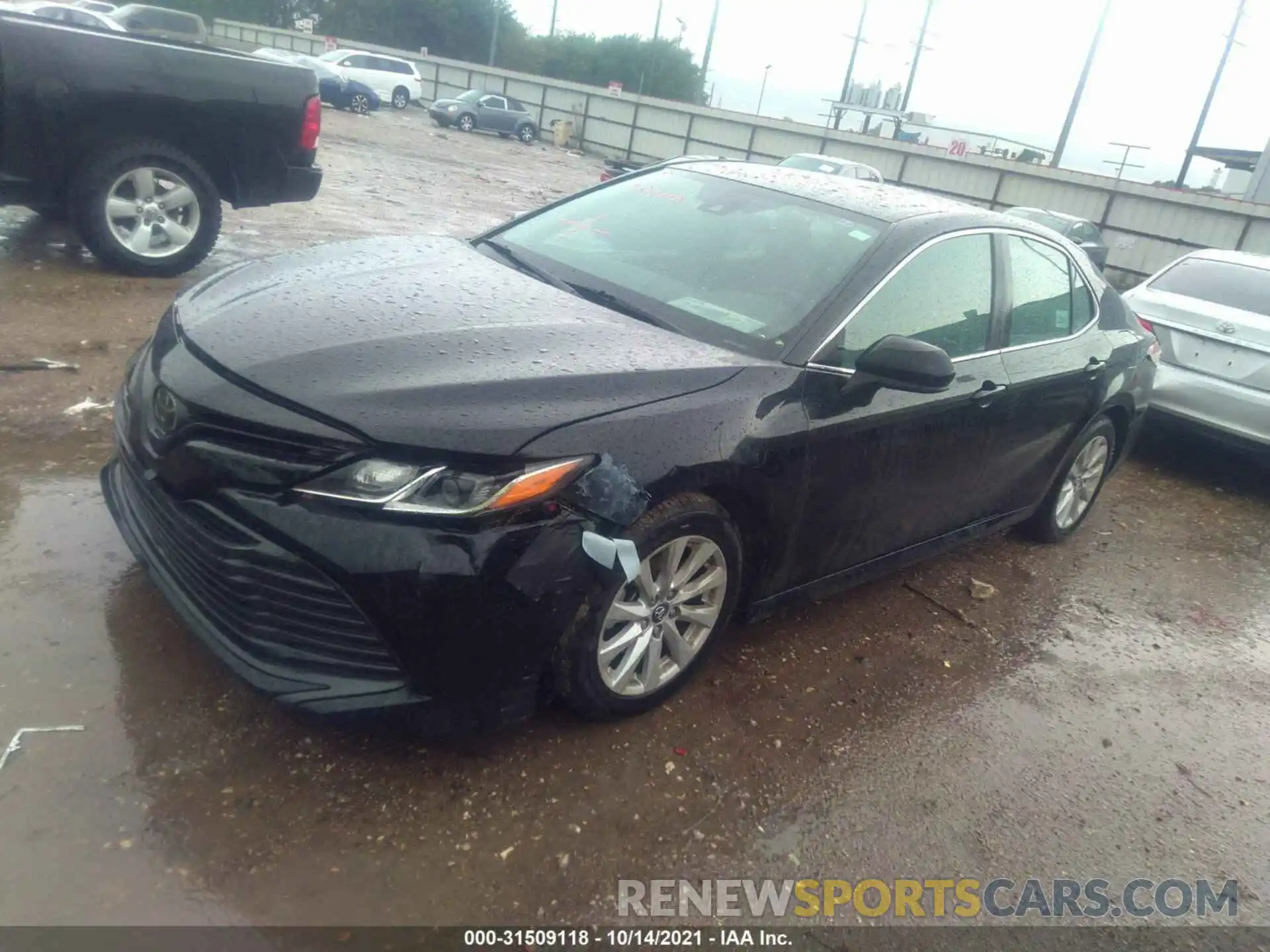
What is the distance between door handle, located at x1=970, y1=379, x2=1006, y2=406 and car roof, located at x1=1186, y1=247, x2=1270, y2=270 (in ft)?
14.1

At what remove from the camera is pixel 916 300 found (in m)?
3.45

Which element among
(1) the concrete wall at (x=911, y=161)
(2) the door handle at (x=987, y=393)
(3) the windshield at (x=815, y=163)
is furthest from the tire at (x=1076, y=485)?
(1) the concrete wall at (x=911, y=161)

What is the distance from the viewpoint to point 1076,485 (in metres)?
4.96

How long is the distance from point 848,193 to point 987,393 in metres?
0.98

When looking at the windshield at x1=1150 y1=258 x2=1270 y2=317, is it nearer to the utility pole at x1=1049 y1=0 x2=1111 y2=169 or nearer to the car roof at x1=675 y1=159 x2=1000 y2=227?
the car roof at x1=675 y1=159 x2=1000 y2=227

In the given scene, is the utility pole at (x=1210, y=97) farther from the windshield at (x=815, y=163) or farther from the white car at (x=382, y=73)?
the white car at (x=382, y=73)

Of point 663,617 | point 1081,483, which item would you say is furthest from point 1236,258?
point 663,617

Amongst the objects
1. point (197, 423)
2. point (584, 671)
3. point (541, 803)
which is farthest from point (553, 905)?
point (197, 423)

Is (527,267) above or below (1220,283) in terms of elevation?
below

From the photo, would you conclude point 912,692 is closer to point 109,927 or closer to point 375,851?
point 375,851

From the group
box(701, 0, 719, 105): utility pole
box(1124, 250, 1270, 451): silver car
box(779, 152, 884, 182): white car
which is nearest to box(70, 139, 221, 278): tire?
box(1124, 250, 1270, 451): silver car

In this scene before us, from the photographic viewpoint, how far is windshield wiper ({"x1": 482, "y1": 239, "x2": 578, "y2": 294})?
3395 millimetres

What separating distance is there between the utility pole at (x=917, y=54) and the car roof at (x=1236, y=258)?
124 feet

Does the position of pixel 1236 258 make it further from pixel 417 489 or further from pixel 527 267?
pixel 417 489
